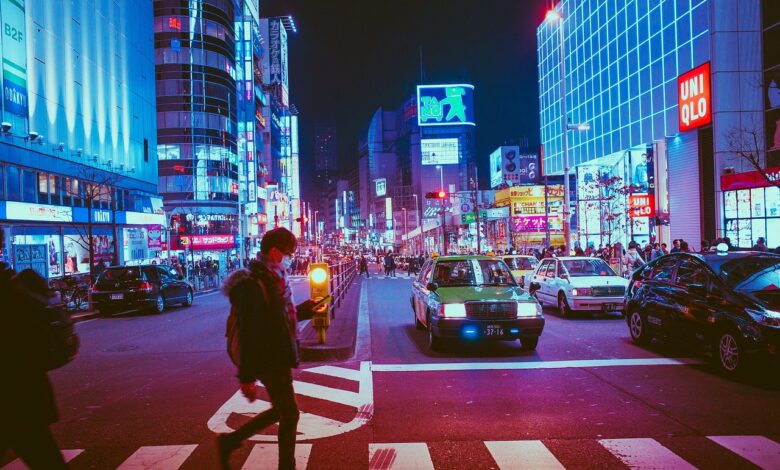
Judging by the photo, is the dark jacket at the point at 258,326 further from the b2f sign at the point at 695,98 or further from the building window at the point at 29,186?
the b2f sign at the point at 695,98

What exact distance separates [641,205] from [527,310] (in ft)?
90.9

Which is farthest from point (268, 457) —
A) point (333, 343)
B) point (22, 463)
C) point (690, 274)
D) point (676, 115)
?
point (676, 115)

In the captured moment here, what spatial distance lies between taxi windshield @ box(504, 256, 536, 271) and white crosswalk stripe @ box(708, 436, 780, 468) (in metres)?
16.8

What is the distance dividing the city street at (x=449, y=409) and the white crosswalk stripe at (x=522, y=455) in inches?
0.7


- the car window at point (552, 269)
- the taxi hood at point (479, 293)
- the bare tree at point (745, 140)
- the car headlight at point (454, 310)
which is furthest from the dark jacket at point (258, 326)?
the bare tree at point (745, 140)

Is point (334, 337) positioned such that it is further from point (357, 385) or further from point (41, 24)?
point (41, 24)

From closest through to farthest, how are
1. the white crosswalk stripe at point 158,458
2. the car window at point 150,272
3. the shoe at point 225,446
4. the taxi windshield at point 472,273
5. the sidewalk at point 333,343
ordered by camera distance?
the shoe at point 225,446, the white crosswalk stripe at point 158,458, the sidewalk at point 333,343, the taxi windshield at point 472,273, the car window at point 150,272

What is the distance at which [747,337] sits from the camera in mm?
7785

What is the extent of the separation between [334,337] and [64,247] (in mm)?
26710

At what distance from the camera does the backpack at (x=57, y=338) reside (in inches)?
137

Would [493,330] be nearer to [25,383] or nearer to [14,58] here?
[25,383]

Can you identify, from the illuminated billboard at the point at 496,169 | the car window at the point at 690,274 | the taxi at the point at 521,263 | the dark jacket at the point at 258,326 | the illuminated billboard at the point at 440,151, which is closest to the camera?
the dark jacket at the point at 258,326

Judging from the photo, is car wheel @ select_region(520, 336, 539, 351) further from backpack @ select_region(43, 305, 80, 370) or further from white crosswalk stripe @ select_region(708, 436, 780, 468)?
backpack @ select_region(43, 305, 80, 370)

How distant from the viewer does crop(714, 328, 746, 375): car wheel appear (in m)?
7.90
